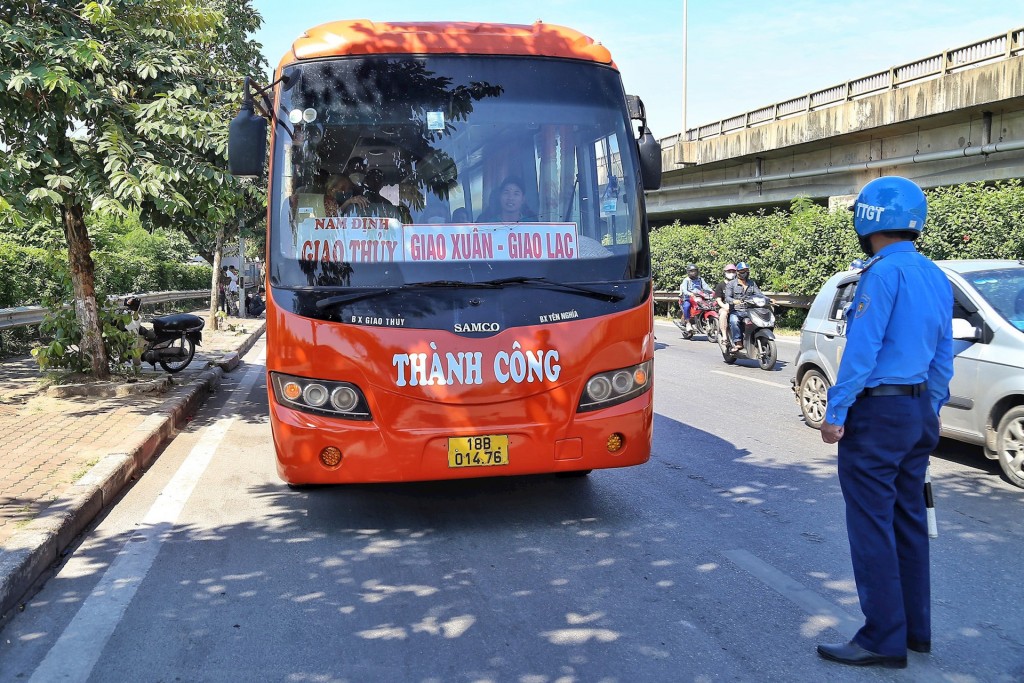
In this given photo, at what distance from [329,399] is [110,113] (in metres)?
5.45

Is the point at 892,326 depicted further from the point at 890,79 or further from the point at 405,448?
the point at 890,79

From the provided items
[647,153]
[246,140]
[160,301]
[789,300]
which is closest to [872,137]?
[789,300]

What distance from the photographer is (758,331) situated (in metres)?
13.7

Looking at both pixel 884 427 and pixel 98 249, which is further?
pixel 98 249

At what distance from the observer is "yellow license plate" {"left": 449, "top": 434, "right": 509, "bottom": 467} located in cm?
506

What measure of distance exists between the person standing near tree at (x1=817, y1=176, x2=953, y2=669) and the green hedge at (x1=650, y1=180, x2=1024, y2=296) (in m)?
15.1

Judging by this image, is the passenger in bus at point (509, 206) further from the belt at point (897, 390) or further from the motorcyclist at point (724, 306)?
the motorcyclist at point (724, 306)

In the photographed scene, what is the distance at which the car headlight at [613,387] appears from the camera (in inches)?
206

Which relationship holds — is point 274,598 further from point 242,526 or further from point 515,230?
point 515,230

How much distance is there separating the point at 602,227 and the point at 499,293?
825 mm

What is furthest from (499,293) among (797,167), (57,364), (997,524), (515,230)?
(797,167)

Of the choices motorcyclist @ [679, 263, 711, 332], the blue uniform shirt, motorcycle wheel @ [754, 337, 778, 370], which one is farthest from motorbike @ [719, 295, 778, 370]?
the blue uniform shirt

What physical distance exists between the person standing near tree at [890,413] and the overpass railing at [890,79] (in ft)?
61.9

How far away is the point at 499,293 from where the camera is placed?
5.18m
